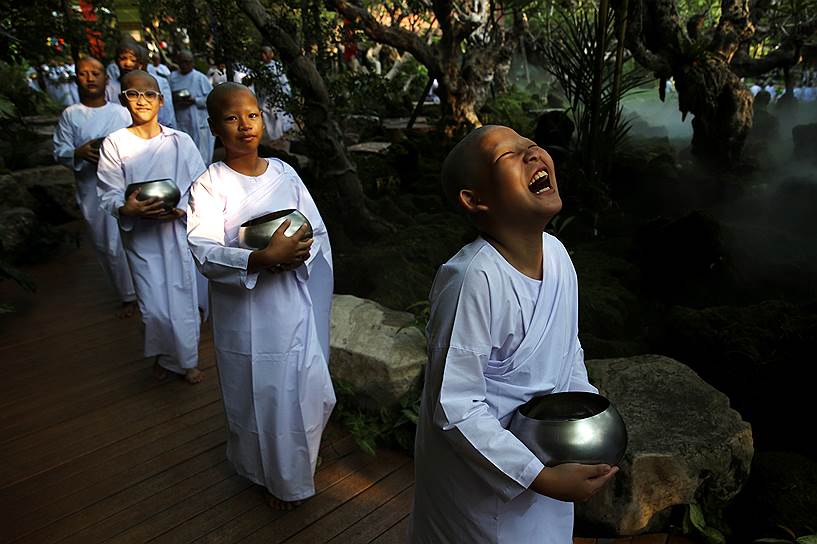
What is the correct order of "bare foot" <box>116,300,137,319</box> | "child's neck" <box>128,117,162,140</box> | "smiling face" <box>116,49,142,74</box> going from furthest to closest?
"smiling face" <box>116,49,142,74</box> < "bare foot" <box>116,300,137,319</box> < "child's neck" <box>128,117,162,140</box>

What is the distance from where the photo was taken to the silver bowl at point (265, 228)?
231 cm

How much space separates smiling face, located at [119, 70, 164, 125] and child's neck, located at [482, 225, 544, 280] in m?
2.90

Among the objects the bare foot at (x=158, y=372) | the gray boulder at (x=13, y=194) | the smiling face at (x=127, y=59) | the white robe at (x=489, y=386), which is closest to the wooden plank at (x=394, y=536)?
the white robe at (x=489, y=386)

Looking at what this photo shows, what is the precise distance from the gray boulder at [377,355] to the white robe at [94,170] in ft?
8.16

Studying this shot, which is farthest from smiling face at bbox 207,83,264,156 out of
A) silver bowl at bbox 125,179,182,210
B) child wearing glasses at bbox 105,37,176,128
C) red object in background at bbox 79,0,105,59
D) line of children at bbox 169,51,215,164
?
red object in background at bbox 79,0,105,59

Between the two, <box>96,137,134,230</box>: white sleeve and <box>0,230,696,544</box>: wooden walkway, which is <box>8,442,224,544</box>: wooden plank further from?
<box>96,137,134,230</box>: white sleeve

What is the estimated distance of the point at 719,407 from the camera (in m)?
2.68

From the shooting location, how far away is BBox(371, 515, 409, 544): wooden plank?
2.56m

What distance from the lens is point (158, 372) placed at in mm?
4008

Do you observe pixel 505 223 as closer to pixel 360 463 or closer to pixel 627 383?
pixel 627 383

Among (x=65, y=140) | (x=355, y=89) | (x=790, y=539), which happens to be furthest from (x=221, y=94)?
(x=355, y=89)

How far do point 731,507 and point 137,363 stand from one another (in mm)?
3754

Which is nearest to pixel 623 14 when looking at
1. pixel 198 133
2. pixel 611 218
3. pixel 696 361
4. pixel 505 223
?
A: pixel 611 218

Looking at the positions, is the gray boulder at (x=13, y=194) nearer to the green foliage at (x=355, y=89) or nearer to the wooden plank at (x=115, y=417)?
the green foliage at (x=355, y=89)
